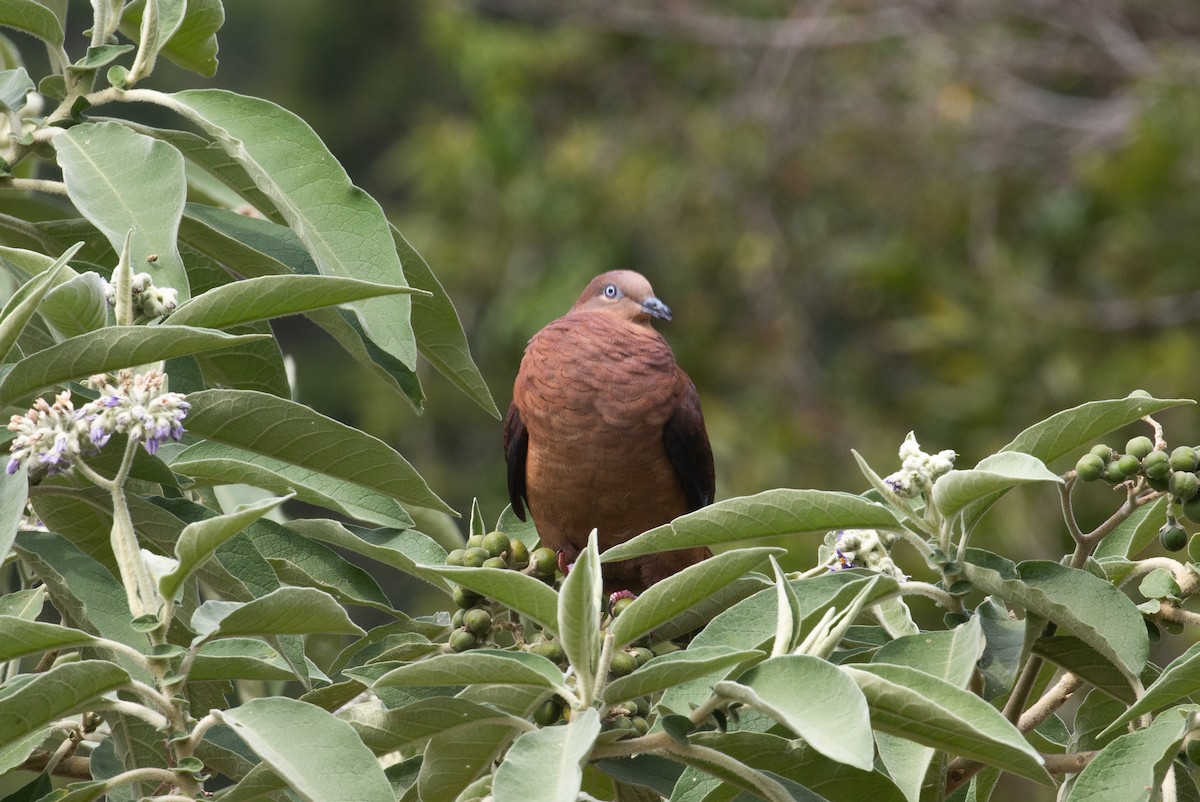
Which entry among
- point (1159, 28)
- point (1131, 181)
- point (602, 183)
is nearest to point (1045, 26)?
point (1159, 28)

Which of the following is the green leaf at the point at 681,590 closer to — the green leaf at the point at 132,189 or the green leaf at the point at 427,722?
the green leaf at the point at 427,722

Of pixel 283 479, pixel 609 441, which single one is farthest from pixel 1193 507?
pixel 609 441

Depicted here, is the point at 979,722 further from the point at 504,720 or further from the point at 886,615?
the point at 886,615

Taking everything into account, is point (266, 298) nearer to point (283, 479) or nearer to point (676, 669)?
point (283, 479)

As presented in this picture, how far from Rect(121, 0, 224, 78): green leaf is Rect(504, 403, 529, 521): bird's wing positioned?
111 centimetres

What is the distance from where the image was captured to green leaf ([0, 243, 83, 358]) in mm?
1181

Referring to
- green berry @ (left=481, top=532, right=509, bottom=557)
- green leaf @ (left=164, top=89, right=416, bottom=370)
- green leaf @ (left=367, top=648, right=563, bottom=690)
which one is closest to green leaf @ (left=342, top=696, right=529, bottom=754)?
green leaf @ (left=367, top=648, right=563, bottom=690)

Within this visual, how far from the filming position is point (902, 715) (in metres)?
1.12

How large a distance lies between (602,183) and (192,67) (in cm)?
761

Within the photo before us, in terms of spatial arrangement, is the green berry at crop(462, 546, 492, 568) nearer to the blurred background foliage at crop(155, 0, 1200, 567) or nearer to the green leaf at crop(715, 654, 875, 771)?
the green leaf at crop(715, 654, 875, 771)

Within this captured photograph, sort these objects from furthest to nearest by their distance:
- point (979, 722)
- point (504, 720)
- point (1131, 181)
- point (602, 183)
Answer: point (602, 183) < point (1131, 181) < point (504, 720) < point (979, 722)

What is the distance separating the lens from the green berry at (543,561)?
1.85 metres

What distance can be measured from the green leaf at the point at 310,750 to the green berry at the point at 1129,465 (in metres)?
0.82

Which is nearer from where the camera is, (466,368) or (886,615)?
(886,615)
